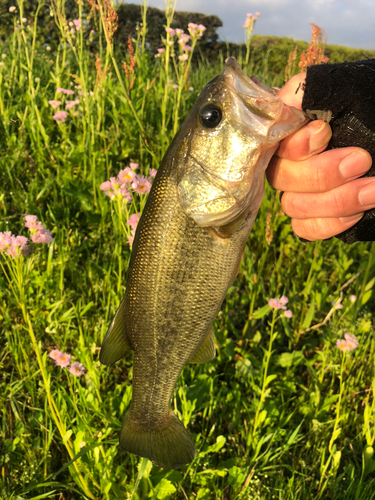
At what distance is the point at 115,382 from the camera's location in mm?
2355

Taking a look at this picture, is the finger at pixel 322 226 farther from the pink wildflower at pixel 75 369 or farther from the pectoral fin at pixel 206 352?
the pink wildflower at pixel 75 369

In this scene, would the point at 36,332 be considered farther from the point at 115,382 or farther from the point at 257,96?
the point at 257,96

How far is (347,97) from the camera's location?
1.49 meters

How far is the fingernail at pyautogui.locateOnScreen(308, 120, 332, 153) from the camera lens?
1543 millimetres

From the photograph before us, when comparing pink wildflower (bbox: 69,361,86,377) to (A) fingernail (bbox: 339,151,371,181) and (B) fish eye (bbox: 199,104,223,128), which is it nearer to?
(B) fish eye (bbox: 199,104,223,128)

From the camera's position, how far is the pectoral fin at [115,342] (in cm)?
173

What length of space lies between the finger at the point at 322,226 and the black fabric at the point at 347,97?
387 mm

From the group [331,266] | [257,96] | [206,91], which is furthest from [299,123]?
[331,266]

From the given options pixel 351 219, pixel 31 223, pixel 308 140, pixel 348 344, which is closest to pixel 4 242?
pixel 31 223

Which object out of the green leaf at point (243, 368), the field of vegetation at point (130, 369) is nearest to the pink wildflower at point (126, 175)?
the field of vegetation at point (130, 369)

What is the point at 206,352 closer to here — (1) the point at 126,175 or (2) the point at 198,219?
(2) the point at 198,219

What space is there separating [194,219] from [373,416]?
1.53m

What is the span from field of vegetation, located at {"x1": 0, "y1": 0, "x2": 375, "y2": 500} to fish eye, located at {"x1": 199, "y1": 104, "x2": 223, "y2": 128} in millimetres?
663

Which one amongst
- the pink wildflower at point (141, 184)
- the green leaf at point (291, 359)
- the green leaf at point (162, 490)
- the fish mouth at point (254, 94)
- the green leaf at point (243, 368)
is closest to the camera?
the fish mouth at point (254, 94)
